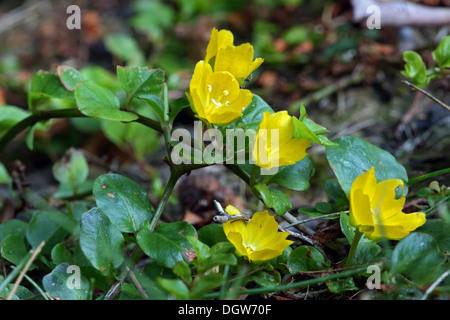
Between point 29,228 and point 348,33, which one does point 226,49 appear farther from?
Answer: point 348,33

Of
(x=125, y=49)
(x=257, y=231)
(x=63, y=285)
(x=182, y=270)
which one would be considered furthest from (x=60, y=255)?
(x=125, y=49)

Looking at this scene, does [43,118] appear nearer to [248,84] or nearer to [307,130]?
Answer: [307,130]

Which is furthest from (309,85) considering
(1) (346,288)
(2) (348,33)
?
(1) (346,288)

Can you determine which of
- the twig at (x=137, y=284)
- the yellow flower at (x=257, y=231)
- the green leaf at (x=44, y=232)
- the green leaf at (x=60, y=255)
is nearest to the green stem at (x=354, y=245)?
the yellow flower at (x=257, y=231)

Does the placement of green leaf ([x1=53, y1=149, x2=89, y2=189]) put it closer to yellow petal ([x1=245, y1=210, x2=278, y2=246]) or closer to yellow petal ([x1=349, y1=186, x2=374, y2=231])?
yellow petal ([x1=245, y1=210, x2=278, y2=246])

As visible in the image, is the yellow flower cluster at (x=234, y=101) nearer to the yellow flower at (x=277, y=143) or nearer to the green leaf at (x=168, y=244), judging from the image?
the yellow flower at (x=277, y=143)

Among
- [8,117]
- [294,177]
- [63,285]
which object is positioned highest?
[8,117]
